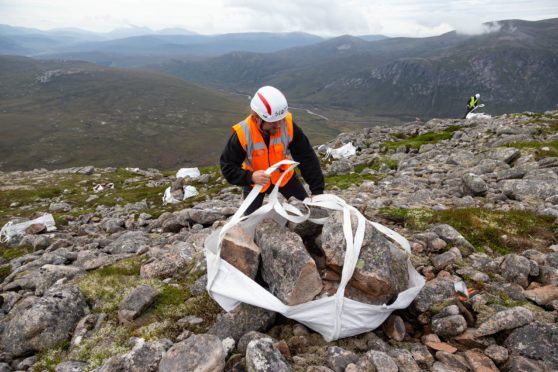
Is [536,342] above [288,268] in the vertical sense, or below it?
below

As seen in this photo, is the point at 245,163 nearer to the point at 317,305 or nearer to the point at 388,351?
the point at 317,305

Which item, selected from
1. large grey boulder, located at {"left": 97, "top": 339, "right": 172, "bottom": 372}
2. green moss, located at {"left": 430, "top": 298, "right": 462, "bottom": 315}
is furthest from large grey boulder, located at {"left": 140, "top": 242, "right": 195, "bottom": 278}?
green moss, located at {"left": 430, "top": 298, "right": 462, "bottom": 315}

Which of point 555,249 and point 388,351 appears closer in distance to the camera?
point 388,351

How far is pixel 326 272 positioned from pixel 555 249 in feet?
21.4

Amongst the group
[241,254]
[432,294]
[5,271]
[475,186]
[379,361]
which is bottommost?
[5,271]

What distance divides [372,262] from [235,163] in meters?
4.01

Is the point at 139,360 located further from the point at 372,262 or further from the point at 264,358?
the point at 372,262

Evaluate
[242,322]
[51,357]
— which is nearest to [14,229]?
[51,357]

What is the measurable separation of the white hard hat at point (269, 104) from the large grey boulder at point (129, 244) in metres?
7.14

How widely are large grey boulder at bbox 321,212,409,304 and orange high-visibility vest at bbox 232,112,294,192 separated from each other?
2.09 meters

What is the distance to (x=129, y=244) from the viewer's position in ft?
42.8

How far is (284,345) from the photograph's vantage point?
5.67 m

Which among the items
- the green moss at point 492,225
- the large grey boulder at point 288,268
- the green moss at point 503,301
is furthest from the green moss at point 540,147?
the large grey boulder at point 288,268

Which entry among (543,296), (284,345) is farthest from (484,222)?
(284,345)
